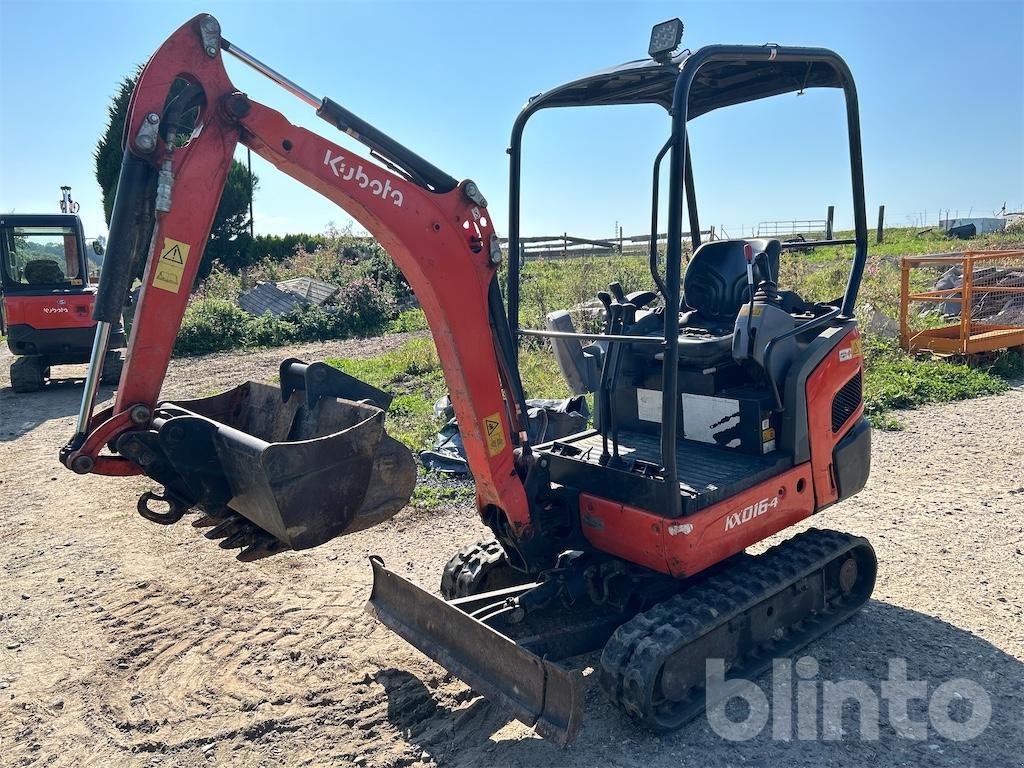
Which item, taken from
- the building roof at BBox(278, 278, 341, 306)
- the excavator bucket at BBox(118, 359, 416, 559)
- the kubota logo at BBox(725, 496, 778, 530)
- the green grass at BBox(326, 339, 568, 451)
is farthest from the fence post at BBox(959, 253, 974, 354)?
the building roof at BBox(278, 278, 341, 306)

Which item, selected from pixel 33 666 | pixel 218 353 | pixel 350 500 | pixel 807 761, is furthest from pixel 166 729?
pixel 218 353

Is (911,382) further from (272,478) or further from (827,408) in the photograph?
(272,478)

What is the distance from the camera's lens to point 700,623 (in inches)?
140

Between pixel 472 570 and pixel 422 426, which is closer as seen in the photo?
pixel 472 570

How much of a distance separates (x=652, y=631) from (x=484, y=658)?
2.40 ft

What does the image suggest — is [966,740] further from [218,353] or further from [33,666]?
[218,353]

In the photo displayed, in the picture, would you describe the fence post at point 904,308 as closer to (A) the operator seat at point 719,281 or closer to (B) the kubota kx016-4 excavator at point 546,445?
(B) the kubota kx016-4 excavator at point 546,445

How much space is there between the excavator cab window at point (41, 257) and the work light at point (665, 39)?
40.5 feet

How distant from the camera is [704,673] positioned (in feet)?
12.2

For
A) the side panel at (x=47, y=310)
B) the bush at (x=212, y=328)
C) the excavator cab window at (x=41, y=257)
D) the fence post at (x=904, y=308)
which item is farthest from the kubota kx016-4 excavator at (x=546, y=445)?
the bush at (x=212, y=328)

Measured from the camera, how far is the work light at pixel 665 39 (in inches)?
140

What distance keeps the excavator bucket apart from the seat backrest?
212 centimetres

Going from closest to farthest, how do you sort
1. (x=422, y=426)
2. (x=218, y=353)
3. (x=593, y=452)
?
(x=593, y=452)
(x=422, y=426)
(x=218, y=353)

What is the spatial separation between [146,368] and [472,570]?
1964 millimetres
